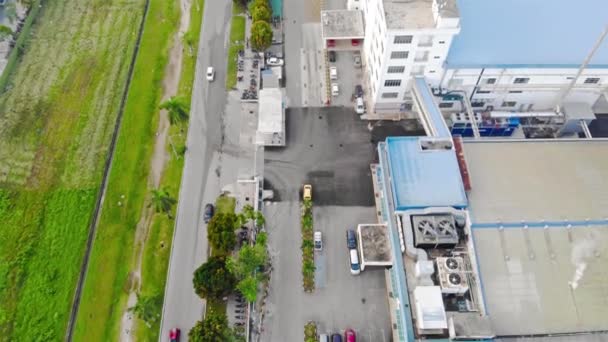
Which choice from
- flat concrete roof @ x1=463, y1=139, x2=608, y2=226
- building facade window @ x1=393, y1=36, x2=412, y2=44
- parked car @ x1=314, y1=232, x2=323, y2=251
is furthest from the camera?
building facade window @ x1=393, y1=36, x2=412, y2=44

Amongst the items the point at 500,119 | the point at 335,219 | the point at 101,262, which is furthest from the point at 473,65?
the point at 101,262

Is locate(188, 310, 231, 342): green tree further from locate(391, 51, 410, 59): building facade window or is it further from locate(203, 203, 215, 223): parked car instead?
locate(391, 51, 410, 59): building facade window

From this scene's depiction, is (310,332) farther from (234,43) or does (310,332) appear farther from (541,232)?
(234,43)

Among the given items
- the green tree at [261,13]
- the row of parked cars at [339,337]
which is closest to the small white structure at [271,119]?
the green tree at [261,13]

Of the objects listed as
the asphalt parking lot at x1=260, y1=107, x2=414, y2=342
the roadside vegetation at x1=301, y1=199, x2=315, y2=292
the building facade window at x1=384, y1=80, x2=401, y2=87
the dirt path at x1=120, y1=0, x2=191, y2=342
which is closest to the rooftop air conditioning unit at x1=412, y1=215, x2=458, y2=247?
the asphalt parking lot at x1=260, y1=107, x2=414, y2=342

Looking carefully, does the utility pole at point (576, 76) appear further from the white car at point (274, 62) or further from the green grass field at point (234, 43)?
the green grass field at point (234, 43)

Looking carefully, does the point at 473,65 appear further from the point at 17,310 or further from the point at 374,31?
the point at 17,310

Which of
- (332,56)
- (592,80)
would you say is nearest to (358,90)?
(332,56)
